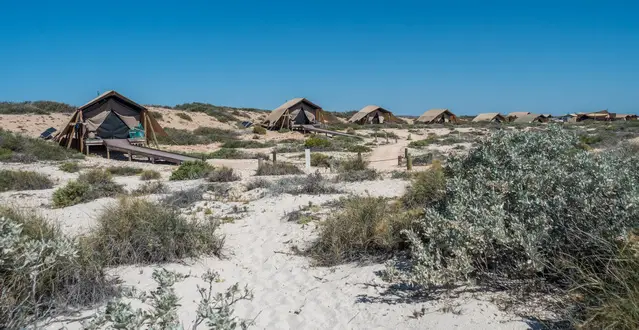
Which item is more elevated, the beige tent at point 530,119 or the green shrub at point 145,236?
the beige tent at point 530,119

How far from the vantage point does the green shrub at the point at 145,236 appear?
17.2ft

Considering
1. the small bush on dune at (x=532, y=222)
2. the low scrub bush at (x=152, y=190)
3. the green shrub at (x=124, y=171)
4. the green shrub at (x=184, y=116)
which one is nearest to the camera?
the small bush on dune at (x=532, y=222)

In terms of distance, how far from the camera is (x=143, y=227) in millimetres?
5461

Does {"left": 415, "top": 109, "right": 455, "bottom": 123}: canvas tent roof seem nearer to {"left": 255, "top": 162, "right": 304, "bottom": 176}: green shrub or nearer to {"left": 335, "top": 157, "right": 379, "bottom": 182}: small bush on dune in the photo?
Result: {"left": 335, "top": 157, "right": 379, "bottom": 182}: small bush on dune

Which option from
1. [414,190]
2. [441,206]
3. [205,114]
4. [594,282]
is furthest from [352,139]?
[594,282]

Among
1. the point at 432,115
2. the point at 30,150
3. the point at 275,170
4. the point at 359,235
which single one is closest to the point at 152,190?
the point at 275,170

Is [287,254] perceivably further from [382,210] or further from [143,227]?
[143,227]

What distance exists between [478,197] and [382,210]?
203cm

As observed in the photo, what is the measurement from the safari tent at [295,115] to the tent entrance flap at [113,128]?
15072mm

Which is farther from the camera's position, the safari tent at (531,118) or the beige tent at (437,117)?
the safari tent at (531,118)

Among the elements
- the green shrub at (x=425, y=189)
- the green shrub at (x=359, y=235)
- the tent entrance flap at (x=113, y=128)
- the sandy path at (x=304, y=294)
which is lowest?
the sandy path at (x=304, y=294)

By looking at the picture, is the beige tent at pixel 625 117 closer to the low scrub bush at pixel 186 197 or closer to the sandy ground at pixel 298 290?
the low scrub bush at pixel 186 197

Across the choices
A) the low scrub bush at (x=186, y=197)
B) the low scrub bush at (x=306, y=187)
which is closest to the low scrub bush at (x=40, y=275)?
the low scrub bush at (x=186, y=197)

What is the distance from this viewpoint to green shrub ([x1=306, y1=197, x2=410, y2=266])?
5.64 m
